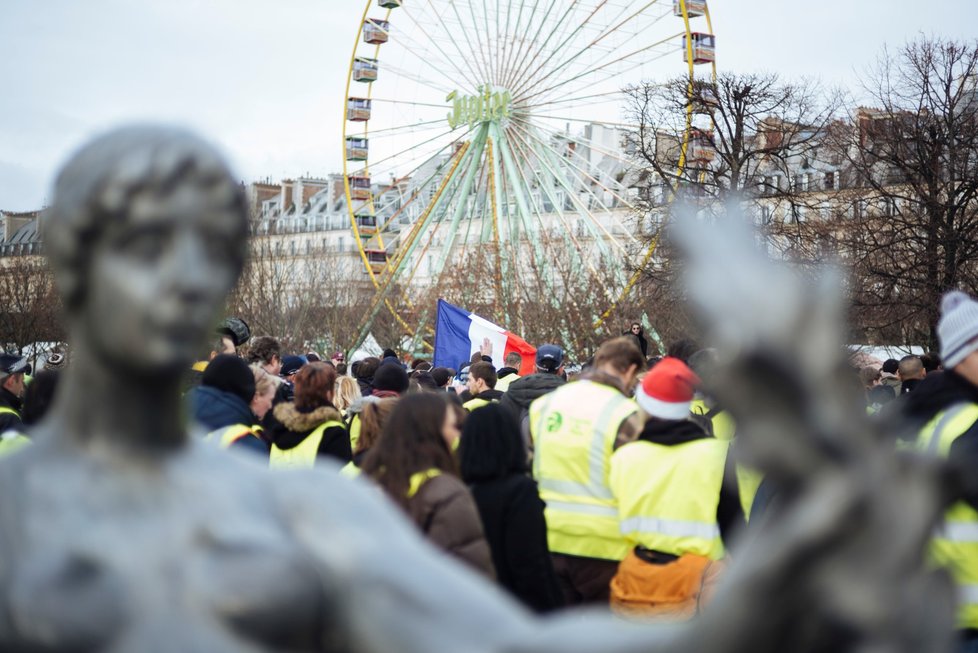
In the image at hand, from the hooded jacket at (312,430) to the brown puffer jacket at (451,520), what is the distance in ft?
6.07

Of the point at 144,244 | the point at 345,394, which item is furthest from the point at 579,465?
the point at 144,244

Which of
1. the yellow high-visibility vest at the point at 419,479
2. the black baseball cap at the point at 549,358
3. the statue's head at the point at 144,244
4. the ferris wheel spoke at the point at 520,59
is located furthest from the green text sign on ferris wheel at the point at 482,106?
the statue's head at the point at 144,244

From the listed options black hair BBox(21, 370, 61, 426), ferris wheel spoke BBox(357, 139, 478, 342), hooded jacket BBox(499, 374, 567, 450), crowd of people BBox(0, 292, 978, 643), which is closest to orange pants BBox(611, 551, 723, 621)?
crowd of people BBox(0, 292, 978, 643)

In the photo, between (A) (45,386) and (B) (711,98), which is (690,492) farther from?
(B) (711,98)

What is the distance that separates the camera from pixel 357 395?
29.6ft

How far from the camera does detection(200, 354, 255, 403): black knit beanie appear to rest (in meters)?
6.03

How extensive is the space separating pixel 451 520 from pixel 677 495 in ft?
3.83

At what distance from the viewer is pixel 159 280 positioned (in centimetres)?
119

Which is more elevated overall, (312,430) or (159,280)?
(159,280)

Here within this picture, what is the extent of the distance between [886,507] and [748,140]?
30.7 meters

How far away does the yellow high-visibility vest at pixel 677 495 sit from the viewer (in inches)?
211

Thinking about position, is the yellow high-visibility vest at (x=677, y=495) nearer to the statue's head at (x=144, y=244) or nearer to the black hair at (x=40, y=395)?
the black hair at (x=40, y=395)

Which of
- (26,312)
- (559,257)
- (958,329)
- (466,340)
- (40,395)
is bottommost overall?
(26,312)

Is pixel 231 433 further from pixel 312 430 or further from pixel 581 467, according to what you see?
pixel 581 467
